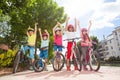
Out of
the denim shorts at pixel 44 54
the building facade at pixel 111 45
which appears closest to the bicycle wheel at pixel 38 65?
the denim shorts at pixel 44 54

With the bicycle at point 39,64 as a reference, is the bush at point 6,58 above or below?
above

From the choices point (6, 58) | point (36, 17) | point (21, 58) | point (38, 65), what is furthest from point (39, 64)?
point (36, 17)

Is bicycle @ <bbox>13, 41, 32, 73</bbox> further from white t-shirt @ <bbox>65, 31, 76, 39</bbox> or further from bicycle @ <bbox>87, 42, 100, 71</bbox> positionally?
bicycle @ <bbox>87, 42, 100, 71</bbox>

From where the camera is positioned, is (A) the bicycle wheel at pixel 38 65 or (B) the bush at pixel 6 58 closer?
(A) the bicycle wheel at pixel 38 65

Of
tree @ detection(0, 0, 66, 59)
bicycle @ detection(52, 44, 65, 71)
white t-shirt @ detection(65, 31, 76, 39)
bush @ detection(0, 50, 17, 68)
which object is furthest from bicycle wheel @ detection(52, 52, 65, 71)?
tree @ detection(0, 0, 66, 59)

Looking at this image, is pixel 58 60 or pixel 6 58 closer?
pixel 58 60

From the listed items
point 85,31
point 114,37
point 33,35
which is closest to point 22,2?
point 33,35

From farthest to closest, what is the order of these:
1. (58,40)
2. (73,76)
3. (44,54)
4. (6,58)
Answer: (6,58) < (44,54) < (58,40) < (73,76)

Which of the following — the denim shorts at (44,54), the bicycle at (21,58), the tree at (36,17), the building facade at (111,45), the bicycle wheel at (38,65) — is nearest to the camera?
the bicycle at (21,58)

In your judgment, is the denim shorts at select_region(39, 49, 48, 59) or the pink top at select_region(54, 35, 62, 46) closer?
the pink top at select_region(54, 35, 62, 46)

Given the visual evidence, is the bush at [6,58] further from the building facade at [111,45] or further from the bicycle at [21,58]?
the building facade at [111,45]

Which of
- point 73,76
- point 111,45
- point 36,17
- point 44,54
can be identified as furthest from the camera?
point 111,45

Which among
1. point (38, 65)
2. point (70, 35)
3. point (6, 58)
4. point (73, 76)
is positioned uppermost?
point (70, 35)

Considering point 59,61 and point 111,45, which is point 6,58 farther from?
point 111,45
